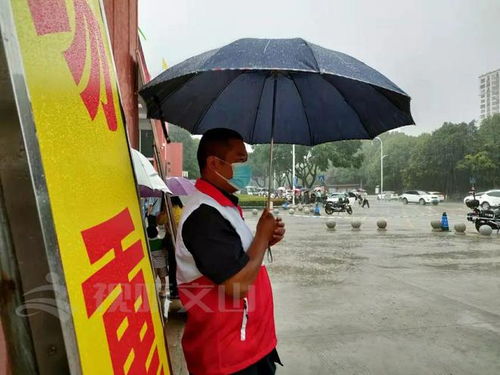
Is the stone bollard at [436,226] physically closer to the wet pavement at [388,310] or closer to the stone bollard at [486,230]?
the stone bollard at [486,230]

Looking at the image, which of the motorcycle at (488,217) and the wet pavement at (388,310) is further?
the motorcycle at (488,217)

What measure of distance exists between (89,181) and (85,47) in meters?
0.36

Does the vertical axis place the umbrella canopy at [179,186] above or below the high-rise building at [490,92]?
below

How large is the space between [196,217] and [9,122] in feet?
3.35

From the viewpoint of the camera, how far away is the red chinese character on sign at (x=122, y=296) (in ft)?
2.78

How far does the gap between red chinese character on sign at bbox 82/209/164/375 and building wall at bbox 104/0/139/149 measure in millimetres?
3848

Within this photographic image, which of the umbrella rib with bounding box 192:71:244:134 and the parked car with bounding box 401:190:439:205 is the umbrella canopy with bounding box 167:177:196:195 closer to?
the umbrella rib with bounding box 192:71:244:134

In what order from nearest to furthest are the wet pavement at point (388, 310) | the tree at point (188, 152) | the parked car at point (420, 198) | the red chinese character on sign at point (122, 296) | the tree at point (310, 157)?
the red chinese character on sign at point (122, 296) → the wet pavement at point (388, 310) → the parked car at point (420, 198) → the tree at point (310, 157) → the tree at point (188, 152)

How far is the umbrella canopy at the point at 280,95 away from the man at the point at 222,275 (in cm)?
49

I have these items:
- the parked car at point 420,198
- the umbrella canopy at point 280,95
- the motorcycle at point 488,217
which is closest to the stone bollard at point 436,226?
the motorcycle at point 488,217

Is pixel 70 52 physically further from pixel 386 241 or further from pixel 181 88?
pixel 386 241

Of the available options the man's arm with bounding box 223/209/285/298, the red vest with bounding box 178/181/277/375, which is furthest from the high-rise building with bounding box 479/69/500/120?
the red vest with bounding box 178/181/277/375

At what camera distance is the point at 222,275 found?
1.52 m

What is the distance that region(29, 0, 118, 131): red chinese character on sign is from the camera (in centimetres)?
76
